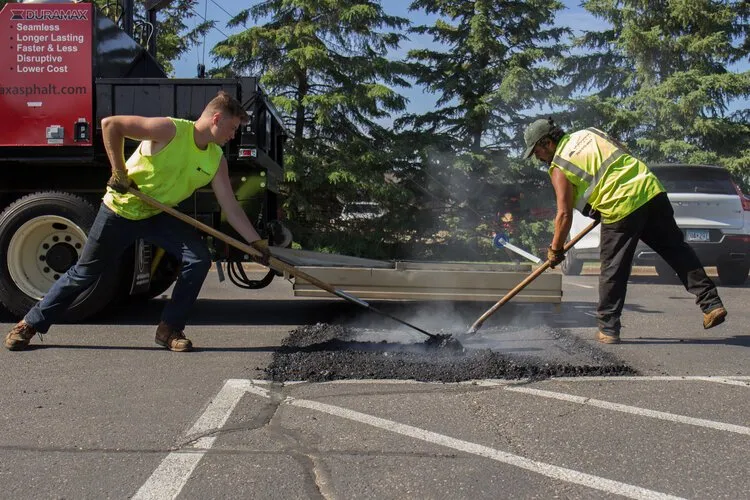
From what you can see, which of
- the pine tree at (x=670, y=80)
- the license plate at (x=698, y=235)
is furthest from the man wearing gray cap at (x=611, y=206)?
the pine tree at (x=670, y=80)

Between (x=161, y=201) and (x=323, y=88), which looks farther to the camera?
(x=323, y=88)

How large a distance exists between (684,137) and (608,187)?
13.7 metres

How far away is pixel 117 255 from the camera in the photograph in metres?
4.83

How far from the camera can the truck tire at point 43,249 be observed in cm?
577

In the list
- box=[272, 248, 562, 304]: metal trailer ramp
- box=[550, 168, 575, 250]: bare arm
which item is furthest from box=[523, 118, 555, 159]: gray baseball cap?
box=[272, 248, 562, 304]: metal trailer ramp

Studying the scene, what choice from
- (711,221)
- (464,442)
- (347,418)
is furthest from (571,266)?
(464,442)

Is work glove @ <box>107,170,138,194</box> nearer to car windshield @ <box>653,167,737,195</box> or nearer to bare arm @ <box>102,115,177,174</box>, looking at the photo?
bare arm @ <box>102,115,177,174</box>

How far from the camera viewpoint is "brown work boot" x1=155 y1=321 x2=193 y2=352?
4902 millimetres

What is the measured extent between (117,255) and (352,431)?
2.45m

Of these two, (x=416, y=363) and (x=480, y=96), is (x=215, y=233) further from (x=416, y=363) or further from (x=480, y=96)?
(x=480, y=96)

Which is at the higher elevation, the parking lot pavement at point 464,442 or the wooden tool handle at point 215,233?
the wooden tool handle at point 215,233

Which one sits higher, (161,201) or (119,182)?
(119,182)

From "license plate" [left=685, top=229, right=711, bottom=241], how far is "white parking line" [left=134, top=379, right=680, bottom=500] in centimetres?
783

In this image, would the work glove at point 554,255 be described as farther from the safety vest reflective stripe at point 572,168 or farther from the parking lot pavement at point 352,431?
the parking lot pavement at point 352,431
